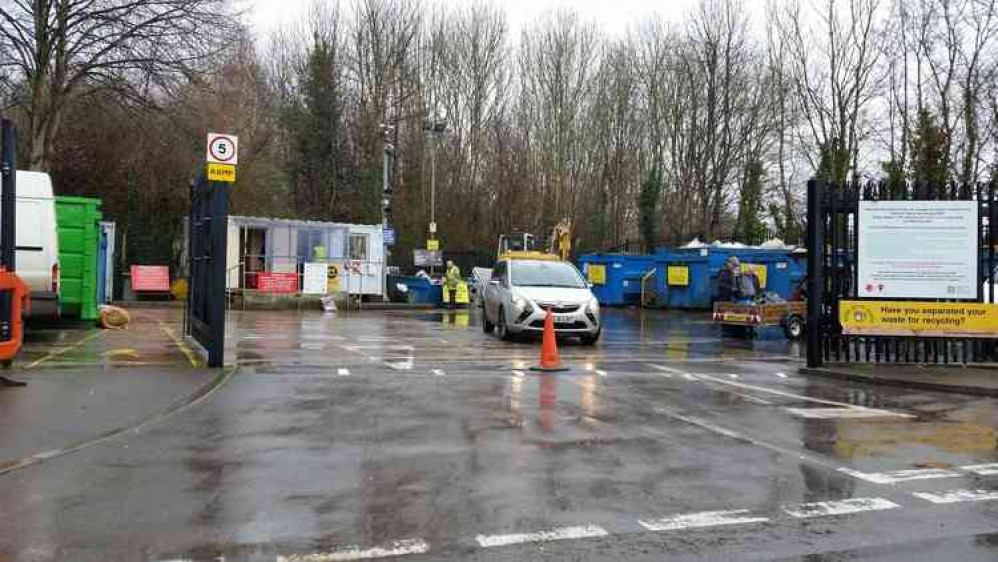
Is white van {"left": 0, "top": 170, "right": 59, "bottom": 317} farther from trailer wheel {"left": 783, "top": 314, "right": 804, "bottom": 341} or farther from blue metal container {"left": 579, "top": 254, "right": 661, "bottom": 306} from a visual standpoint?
blue metal container {"left": 579, "top": 254, "right": 661, "bottom": 306}

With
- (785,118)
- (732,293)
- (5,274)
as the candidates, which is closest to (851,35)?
(785,118)

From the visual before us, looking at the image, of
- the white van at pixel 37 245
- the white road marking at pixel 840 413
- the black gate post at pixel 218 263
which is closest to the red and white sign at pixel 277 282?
the white van at pixel 37 245

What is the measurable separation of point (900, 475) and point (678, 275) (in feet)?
84.7

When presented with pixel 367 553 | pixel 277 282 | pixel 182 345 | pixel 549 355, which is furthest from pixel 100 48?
pixel 367 553

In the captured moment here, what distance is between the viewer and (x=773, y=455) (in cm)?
724

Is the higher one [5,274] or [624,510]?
[5,274]

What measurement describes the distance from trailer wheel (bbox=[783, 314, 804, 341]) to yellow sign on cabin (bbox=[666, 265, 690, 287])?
40.1ft

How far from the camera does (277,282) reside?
92.3 ft

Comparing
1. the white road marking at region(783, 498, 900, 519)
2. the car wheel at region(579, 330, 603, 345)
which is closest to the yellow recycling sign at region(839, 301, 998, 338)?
the car wheel at region(579, 330, 603, 345)

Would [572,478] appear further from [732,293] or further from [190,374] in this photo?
[732,293]

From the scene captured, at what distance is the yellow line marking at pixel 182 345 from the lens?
12219mm

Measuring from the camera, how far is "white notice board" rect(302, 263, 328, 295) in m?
28.2

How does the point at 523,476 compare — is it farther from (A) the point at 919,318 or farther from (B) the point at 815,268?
(A) the point at 919,318

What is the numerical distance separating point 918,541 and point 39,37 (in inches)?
993
